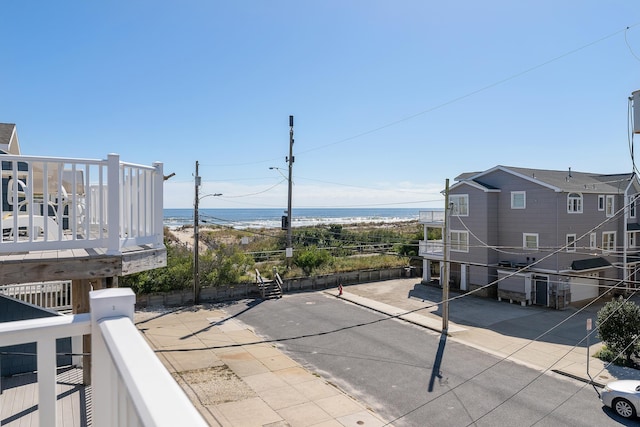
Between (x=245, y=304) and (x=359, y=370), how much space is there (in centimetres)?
886

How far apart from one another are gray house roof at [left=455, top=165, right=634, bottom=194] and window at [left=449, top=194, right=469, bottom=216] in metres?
0.76

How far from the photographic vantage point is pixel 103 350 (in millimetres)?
1418

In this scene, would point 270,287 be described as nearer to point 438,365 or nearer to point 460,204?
point 438,365

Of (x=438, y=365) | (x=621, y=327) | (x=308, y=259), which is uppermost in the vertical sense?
(x=308, y=259)

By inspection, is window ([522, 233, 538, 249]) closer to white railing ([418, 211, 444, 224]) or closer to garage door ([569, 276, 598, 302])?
garage door ([569, 276, 598, 302])

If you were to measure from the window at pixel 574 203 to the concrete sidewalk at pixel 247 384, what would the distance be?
15.0m

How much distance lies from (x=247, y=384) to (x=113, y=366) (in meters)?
9.56

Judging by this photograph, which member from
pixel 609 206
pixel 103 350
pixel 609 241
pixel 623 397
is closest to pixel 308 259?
pixel 609 241

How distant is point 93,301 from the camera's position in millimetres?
1487

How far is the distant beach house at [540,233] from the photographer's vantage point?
18438mm

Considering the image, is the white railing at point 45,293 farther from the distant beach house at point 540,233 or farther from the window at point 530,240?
the window at point 530,240

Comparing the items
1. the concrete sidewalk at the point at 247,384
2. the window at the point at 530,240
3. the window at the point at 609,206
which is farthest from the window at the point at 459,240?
the concrete sidewalk at the point at 247,384

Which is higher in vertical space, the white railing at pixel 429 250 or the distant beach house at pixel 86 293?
the distant beach house at pixel 86 293

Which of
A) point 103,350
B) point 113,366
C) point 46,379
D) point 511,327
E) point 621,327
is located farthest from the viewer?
point 511,327
